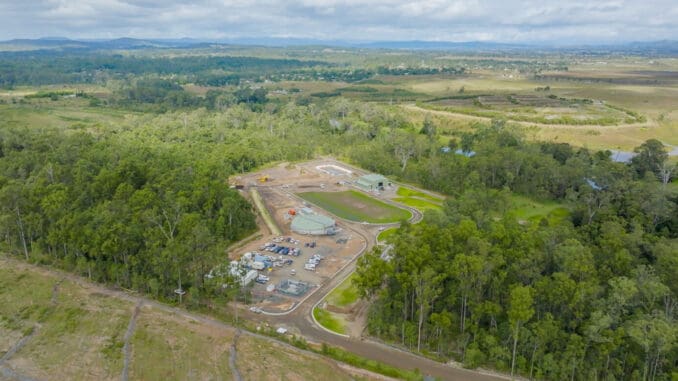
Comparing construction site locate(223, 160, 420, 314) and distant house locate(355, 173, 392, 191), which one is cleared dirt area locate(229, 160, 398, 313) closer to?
→ construction site locate(223, 160, 420, 314)

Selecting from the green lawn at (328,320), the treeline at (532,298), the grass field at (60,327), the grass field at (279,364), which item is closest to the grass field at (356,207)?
the treeline at (532,298)

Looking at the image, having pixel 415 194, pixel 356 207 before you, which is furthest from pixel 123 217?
pixel 415 194

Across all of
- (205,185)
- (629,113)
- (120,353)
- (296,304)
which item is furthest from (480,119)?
(120,353)

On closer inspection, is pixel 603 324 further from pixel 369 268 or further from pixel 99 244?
pixel 99 244

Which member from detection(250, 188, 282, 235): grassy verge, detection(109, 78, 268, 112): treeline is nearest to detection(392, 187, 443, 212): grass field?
detection(250, 188, 282, 235): grassy verge

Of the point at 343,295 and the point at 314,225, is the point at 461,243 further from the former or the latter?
the point at 314,225

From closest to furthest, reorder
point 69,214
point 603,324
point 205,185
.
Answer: point 603,324 → point 69,214 → point 205,185
